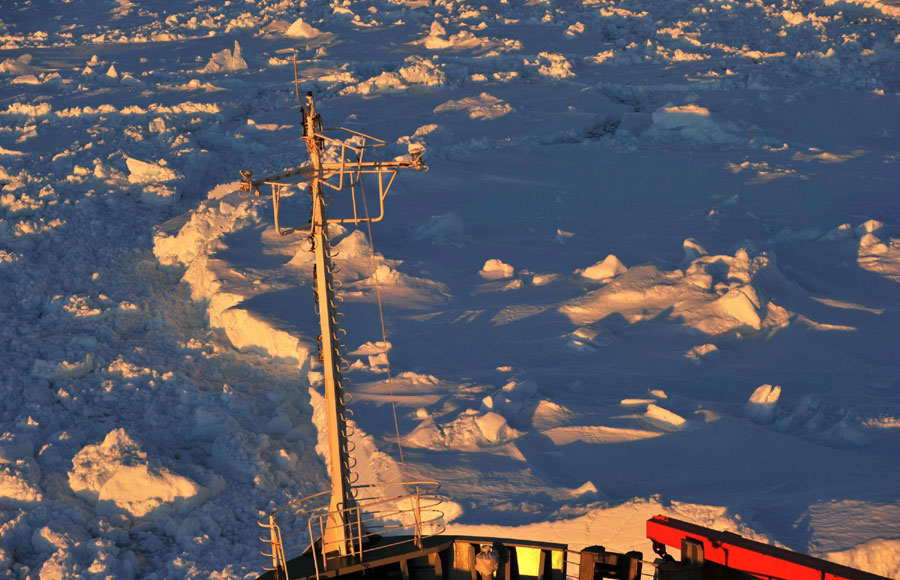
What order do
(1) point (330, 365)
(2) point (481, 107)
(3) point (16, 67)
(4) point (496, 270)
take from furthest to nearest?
(3) point (16, 67) < (2) point (481, 107) < (4) point (496, 270) < (1) point (330, 365)

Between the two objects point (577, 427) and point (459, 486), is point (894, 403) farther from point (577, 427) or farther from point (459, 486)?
point (459, 486)

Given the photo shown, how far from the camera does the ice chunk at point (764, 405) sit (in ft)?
29.2

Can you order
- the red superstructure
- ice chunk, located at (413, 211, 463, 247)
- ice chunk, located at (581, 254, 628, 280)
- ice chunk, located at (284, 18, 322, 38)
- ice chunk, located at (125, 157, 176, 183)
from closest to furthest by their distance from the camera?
the red superstructure → ice chunk, located at (581, 254, 628, 280) → ice chunk, located at (413, 211, 463, 247) → ice chunk, located at (125, 157, 176, 183) → ice chunk, located at (284, 18, 322, 38)

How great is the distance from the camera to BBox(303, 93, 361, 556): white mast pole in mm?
6285

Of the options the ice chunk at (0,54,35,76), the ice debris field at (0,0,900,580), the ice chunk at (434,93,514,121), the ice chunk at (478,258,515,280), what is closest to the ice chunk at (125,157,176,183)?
the ice debris field at (0,0,900,580)

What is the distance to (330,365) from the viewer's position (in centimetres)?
628

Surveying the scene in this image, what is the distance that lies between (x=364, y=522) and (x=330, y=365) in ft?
4.03

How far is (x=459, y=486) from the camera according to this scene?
816cm

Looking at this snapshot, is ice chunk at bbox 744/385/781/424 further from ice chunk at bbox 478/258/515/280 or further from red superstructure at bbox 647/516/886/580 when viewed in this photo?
ice chunk at bbox 478/258/515/280

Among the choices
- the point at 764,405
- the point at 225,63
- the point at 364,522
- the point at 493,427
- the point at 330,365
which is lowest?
the point at 225,63

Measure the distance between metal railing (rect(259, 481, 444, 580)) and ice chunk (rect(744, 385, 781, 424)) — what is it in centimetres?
323

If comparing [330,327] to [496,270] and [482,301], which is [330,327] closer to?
[482,301]

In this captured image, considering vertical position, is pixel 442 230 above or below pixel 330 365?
below

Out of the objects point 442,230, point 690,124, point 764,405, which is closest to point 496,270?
point 442,230
